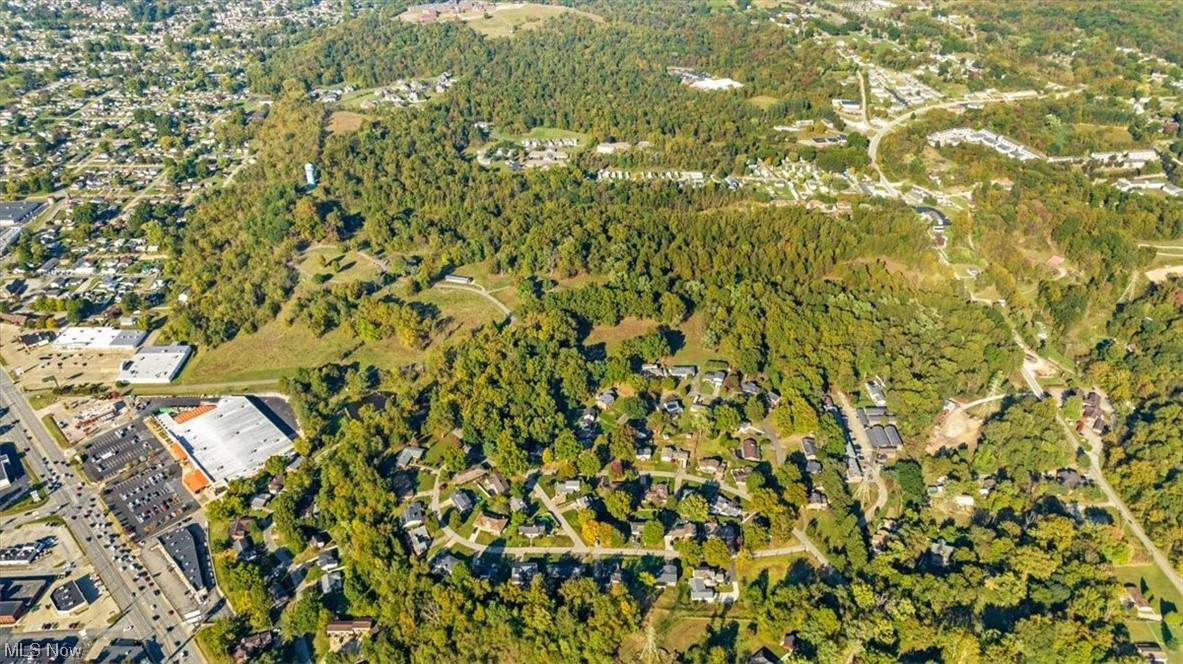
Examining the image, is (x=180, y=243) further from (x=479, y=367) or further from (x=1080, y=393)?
(x=1080, y=393)

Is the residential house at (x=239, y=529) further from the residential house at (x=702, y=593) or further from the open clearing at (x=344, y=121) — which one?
the open clearing at (x=344, y=121)

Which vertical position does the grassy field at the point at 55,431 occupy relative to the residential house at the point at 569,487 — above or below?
below

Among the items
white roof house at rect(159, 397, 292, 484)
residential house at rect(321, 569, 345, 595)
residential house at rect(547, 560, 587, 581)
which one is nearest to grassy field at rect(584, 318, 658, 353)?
residential house at rect(547, 560, 587, 581)

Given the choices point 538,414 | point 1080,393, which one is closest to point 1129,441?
point 1080,393

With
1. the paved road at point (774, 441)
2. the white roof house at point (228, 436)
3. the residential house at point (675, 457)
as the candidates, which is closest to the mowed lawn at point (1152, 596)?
the paved road at point (774, 441)

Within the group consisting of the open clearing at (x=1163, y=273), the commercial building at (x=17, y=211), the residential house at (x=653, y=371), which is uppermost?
the open clearing at (x=1163, y=273)

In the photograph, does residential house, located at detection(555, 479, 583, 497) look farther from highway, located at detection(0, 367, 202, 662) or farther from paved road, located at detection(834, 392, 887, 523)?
highway, located at detection(0, 367, 202, 662)

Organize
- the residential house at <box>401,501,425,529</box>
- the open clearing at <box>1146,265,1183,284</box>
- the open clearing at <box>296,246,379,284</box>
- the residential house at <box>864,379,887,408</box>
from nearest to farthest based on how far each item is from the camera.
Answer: the residential house at <box>401,501,425,529</box> < the residential house at <box>864,379,887,408</box> < the open clearing at <box>1146,265,1183,284</box> < the open clearing at <box>296,246,379,284</box>

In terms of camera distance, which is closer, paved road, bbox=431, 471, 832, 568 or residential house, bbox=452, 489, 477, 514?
paved road, bbox=431, 471, 832, 568
